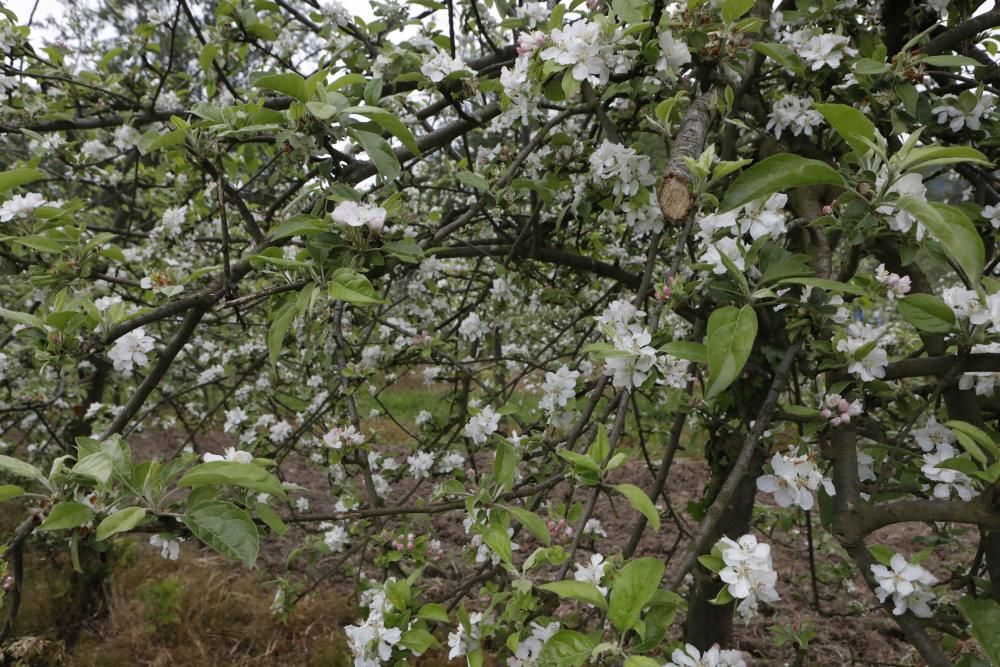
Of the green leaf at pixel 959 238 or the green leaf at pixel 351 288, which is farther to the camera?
the green leaf at pixel 351 288

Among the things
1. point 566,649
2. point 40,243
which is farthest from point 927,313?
point 40,243

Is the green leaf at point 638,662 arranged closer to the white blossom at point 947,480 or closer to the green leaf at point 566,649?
the green leaf at point 566,649

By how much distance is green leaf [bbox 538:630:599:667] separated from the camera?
2.44ft

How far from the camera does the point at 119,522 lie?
0.77 metres

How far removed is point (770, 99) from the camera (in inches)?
73.4

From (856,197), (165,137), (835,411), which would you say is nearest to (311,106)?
(165,137)

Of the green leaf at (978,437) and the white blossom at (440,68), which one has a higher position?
the white blossom at (440,68)

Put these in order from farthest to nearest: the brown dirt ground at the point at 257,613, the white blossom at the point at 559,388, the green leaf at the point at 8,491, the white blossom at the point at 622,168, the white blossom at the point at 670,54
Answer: the brown dirt ground at the point at 257,613 → the white blossom at the point at 559,388 → the white blossom at the point at 622,168 → the white blossom at the point at 670,54 → the green leaf at the point at 8,491

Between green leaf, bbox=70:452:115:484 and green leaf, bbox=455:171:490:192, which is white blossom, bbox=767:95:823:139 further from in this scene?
green leaf, bbox=70:452:115:484

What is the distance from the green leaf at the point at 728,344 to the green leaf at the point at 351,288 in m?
0.47

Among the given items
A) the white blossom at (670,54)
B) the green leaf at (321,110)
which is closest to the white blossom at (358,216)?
the green leaf at (321,110)

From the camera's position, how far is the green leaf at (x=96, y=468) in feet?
2.61

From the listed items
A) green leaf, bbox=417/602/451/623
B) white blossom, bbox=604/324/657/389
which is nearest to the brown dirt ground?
green leaf, bbox=417/602/451/623

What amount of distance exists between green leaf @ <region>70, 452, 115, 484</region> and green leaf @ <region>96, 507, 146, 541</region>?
0.16ft
